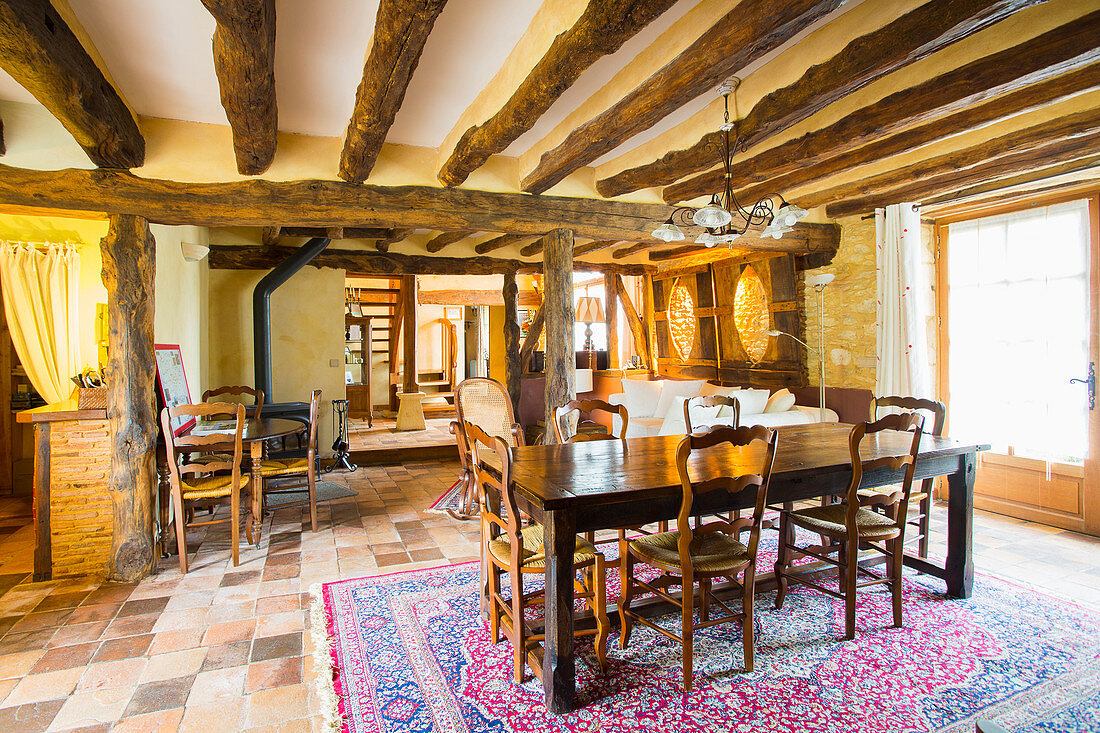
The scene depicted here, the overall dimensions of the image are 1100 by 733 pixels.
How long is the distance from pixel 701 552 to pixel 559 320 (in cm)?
289

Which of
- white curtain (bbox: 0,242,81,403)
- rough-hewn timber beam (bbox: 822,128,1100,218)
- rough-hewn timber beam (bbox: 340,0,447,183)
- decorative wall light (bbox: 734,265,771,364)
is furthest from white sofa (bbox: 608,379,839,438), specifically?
white curtain (bbox: 0,242,81,403)

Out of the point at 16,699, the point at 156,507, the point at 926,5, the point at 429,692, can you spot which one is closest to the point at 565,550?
the point at 429,692

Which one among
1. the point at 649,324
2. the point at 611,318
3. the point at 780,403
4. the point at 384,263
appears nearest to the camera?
the point at 780,403

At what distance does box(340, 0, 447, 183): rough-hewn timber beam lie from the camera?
218 centimetres

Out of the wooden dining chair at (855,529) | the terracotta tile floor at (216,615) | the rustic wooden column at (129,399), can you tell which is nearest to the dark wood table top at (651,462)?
the wooden dining chair at (855,529)

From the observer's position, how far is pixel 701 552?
2633 millimetres

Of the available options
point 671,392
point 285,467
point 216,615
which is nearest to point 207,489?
point 285,467

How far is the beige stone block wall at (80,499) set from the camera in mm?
3705

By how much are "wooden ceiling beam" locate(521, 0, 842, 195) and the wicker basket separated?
344 cm

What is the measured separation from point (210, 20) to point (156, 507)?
300 centimetres

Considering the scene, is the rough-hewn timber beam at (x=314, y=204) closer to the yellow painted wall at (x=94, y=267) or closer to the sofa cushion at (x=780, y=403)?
the yellow painted wall at (x=94, y=267)

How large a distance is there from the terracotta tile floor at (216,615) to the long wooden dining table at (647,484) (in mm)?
882

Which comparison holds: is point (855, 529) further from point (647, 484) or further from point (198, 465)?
point (198, 465)

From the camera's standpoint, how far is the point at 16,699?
2383mm
